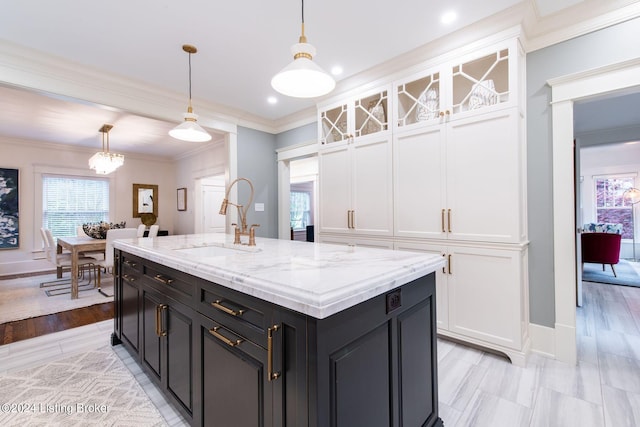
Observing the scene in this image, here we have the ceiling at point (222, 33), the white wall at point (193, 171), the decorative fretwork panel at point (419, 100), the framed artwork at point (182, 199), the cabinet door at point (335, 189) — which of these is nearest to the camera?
the ceiling at point (222, 33)

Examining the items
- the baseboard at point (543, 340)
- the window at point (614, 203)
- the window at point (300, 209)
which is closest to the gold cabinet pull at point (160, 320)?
the baseboard at point (543, 340)

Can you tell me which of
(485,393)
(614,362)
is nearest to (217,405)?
(485,393)

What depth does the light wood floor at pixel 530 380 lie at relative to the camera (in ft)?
5.40

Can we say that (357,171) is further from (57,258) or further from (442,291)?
(57,258)

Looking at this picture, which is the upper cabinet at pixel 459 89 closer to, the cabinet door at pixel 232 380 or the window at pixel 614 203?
the cabinet door at pixel 232 380

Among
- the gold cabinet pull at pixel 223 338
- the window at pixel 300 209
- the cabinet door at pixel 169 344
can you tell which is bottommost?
the cabinet door at pixel 169 344

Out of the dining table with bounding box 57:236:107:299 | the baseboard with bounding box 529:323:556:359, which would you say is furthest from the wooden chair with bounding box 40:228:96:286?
the baseboard with bounding box 529:323:556:359

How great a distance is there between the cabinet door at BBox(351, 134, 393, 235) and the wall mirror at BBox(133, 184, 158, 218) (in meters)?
6.01

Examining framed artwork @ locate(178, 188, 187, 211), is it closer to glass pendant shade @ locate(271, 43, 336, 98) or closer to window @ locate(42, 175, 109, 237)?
window @ locate(42, 175, 109, 237)

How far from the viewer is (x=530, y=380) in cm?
200

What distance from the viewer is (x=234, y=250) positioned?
6.23ft

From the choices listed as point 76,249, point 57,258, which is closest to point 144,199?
point 57,258

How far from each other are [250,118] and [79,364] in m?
3.54

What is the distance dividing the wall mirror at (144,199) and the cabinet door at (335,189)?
5501 millimetres
